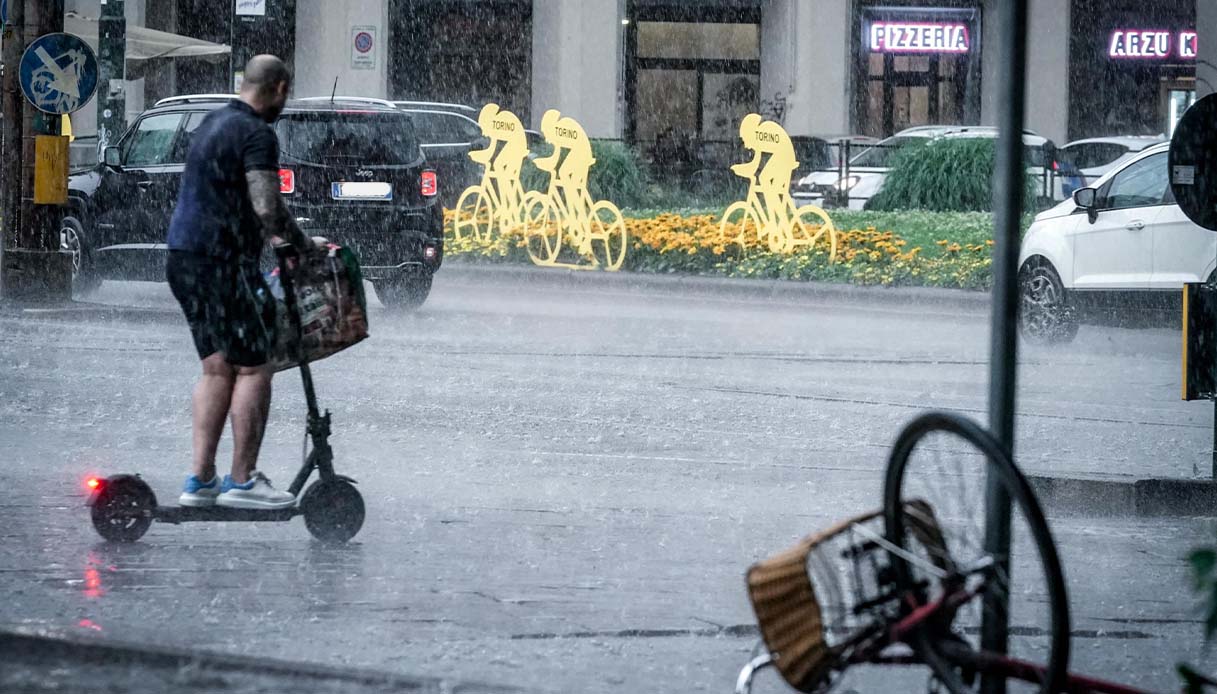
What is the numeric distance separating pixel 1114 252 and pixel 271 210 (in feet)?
32.6

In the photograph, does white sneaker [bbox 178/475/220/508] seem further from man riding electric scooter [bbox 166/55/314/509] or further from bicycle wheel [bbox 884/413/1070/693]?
bicycle wheel [bbox 884/413/1070/693]

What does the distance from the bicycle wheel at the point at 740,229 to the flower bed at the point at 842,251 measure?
0.26ft

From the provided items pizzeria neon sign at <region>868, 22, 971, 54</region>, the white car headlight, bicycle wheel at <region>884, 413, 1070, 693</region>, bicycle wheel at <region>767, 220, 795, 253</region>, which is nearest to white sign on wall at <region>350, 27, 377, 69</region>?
pizzeria neon sign at <region>868, 22, 971, 54</region>

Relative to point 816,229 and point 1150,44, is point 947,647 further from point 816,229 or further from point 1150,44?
point 1150,44

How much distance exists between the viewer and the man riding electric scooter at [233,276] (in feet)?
22.4

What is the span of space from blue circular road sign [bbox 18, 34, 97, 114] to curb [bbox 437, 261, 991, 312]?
6.37 metres

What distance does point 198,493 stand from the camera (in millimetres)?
6918

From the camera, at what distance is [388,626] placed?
5.73 metres

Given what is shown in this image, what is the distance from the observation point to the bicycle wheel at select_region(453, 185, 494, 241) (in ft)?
77.4

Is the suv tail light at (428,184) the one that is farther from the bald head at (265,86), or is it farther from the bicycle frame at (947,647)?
the bicycle frame at (947,647)

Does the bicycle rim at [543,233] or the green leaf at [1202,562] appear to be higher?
the bicycle rim at [543,233]

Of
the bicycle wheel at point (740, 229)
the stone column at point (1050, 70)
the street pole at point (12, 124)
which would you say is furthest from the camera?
the stone column at point (1050, 70)

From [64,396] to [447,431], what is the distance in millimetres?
2417

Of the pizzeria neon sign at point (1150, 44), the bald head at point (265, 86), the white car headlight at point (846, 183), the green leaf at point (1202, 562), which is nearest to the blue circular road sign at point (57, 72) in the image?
the bald head at point (265, 86)
